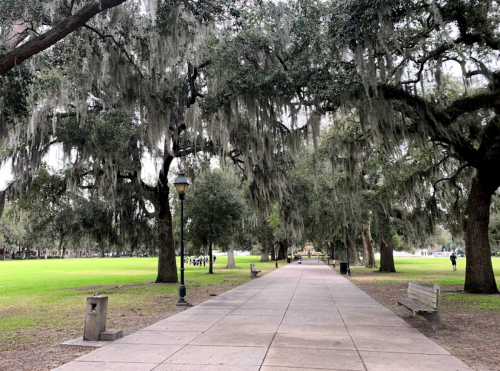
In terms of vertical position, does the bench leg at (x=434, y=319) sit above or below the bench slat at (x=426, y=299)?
below

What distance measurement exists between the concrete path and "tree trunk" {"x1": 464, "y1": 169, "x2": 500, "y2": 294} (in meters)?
4.88

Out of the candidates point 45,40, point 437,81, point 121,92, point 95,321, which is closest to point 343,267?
point 437,81

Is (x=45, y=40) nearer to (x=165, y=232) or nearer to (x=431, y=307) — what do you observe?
(x=431, y=307)

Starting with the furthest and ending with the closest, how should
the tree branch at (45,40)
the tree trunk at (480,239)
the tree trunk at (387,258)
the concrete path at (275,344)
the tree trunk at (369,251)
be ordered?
1. the tree trunk at (369,251)
2. the tree trunk at (387,258)
3. the tree trunk at (480,239)
4. the tree branch at (45,40)
5. the concrete path at (275,344)

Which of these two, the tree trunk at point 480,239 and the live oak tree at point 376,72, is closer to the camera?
the live oak tree at point 376,72

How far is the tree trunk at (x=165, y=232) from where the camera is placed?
17.0 meters

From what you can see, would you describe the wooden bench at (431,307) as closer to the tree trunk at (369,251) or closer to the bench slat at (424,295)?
the bench slat at (424,295)

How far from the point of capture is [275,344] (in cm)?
575

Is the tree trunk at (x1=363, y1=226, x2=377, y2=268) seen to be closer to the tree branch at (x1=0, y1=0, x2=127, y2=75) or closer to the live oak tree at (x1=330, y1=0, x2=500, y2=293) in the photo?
the live oak tree at (x1=330, y1=0, x2=500, y2=293)

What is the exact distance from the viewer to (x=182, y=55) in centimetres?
1302

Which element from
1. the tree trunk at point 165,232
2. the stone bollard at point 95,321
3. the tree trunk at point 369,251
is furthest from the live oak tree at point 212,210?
the stone bollard at point 95,321

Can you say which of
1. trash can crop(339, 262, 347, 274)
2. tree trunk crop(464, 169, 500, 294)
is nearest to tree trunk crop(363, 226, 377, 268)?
trash can crop(339, 262, 347, 274)

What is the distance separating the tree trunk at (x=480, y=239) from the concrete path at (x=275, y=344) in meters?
4.88

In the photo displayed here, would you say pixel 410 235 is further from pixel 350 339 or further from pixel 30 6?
pixel 30 6
